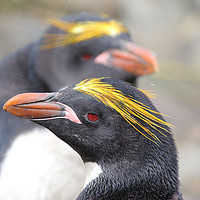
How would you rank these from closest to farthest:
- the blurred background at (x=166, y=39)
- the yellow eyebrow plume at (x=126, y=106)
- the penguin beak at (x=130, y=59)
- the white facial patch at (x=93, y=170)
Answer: the yellow eyebrow plume at (x=126, y=106) → the white facial patch at (x=93, y=170) → the penguin beak at (x=130, y=59) → the blurred background at (x=166, y=39)

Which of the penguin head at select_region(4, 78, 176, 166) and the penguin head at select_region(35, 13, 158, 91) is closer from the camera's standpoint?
the penguin head at select_region(4, 78, 176, 166)

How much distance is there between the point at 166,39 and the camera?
10023 mm

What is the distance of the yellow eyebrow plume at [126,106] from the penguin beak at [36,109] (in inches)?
5.8

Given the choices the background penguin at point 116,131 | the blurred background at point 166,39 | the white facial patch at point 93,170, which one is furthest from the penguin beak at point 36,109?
the blurred background at point 166,39

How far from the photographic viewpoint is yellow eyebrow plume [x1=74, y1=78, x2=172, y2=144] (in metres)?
2.45

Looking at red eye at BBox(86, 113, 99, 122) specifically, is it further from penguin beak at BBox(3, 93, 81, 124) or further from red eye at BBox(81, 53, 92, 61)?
red eye at BBox(81, 53, 92, 61)

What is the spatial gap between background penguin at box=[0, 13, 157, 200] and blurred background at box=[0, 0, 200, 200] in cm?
148

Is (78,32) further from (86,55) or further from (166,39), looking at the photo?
(166,39)

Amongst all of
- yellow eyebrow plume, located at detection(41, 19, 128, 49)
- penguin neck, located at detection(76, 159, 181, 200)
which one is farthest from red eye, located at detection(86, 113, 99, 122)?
yellow eyebrow plume, located at detection(41, 19, 128, 49)

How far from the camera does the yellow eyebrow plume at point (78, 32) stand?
162 inches

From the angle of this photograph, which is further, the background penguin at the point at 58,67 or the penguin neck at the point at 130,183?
the background penguin at the point at 58,67

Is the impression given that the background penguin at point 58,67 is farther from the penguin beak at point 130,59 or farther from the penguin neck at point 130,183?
the penguin neck at point 130,183

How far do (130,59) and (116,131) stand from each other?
170 cm

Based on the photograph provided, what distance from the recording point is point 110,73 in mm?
4168
